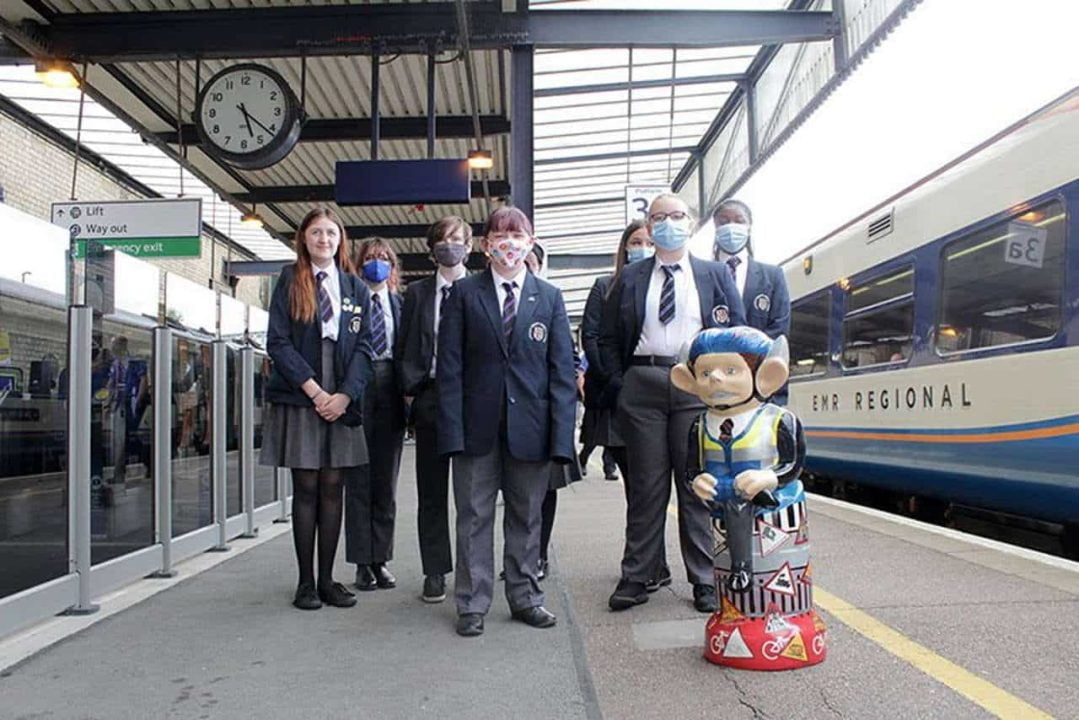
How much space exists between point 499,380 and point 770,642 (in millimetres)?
1517

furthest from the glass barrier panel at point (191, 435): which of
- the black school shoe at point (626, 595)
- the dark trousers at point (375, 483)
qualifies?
the black school shoe at point (626, 595)

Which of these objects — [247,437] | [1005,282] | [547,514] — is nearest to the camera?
[547,514]

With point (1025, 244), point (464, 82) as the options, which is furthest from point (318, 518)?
point (464, 82)

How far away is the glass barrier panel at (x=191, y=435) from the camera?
577 centimetres

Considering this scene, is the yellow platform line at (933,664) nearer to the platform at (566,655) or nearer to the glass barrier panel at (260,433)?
the platform at (566,655)

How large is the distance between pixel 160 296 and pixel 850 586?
411 cm

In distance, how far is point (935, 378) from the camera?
7.23 meters

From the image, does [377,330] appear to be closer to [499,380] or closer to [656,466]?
[499,380]

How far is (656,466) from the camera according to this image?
4.17 meters

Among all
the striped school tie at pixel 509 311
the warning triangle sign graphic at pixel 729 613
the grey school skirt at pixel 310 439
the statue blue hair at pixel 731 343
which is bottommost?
the warning triangle sign graphic at pixel 729 613

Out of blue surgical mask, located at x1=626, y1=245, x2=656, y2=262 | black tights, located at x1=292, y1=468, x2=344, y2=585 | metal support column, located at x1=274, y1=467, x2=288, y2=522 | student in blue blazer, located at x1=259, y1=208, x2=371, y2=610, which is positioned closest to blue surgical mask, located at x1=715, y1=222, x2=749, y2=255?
blue surgical mask, located at x1=626, y1=245, x2=656, y2=262

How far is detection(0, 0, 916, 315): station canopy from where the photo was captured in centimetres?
980

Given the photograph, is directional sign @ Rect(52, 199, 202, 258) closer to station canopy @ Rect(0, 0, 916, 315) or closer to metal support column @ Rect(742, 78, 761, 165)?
station canopy @ Rect(0, 0, 916, 315)

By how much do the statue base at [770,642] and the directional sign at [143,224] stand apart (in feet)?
32.7
